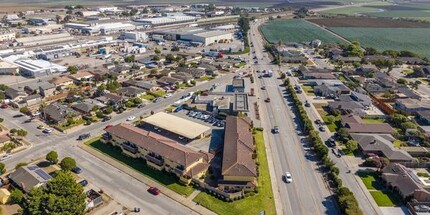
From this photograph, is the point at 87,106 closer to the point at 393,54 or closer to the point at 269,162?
the point at 269,162

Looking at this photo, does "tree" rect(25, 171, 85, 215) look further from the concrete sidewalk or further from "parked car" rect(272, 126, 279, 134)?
"parked car" rect(272, 126, 279, 134)

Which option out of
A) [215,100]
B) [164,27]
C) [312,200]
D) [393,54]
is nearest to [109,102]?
[215,100]

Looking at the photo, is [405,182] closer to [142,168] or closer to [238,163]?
[238,163]

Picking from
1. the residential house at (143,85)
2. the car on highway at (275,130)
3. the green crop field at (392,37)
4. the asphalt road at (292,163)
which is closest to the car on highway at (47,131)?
the residential house at (143,85)

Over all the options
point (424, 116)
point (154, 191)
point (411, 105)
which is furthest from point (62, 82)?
point (424, 116)

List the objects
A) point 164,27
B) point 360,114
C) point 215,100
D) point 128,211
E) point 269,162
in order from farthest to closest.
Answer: point 164,27, point 215,100, point 360,114, point 269,162, point 128,211

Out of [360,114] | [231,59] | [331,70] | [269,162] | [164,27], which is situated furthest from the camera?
[164,27]

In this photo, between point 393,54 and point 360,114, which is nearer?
point 360,114
